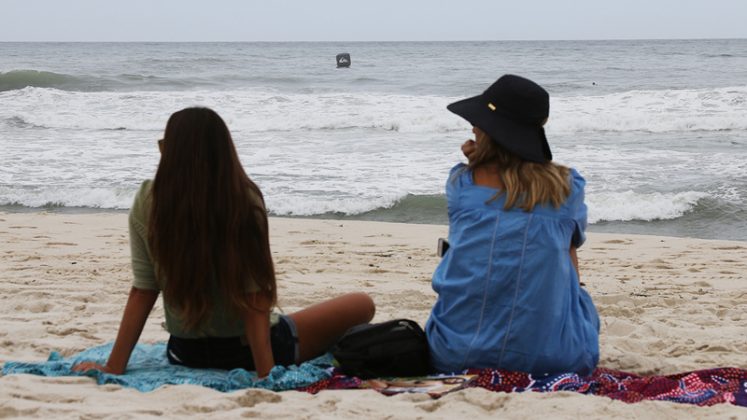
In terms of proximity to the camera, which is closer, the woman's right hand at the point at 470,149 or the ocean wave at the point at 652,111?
the woman's right hand at the point at 470,149

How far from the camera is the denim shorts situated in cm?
347

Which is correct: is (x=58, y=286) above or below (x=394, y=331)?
below

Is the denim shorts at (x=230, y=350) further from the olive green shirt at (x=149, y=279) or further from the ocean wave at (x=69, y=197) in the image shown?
the ocean wave at (x=69, y=197)

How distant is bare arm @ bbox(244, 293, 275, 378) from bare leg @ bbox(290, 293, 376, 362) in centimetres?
24

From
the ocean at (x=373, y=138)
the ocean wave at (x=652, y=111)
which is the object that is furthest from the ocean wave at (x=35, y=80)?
the ocean wave at (x=652, y=111)

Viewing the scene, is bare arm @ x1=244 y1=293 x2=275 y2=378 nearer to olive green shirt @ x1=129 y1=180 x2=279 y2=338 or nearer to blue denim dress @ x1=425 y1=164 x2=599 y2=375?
olive green shirt @ x1=129 y1=180 x2=279 y2=338

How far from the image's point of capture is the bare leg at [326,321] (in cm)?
362

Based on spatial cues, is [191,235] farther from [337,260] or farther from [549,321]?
[337,260]

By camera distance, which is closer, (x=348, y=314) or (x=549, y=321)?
(x=549, y=321)

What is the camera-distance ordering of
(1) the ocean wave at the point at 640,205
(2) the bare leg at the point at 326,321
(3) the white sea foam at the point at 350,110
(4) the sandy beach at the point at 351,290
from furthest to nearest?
(3) the white sea foam at the point at 350,110, (1) the ocean wave at the point at 640,205, (2) the bare leg at the point at 326,321, (4) the sandy beach at the point at 351,290

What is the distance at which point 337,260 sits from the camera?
696 centimetres

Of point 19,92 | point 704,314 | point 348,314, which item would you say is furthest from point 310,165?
point 19,92

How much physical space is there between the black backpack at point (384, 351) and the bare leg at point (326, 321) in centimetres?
20

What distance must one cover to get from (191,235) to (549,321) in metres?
1.31
